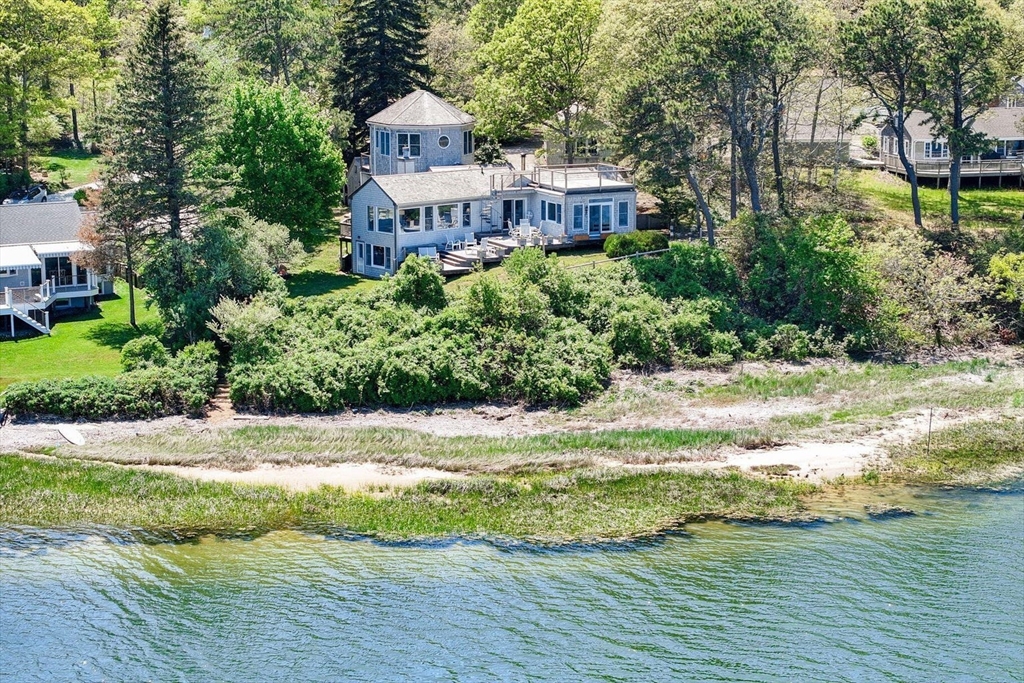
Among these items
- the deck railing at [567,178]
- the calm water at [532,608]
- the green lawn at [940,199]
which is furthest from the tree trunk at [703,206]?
the calm water at [532,608]

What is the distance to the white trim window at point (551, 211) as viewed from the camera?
51750mm

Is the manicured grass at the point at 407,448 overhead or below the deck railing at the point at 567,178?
below

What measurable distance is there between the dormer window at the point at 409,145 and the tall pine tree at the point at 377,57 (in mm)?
5556

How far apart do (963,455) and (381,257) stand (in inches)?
977

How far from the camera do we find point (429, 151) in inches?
2229

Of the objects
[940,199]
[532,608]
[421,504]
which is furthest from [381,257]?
[940,199]

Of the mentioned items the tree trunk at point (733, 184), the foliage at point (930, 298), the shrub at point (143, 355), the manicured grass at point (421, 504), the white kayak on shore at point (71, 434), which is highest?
the tree trunk at point (733, 184)

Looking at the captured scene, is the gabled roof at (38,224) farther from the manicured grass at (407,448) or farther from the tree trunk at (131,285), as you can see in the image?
the manicured grass at (407,448)

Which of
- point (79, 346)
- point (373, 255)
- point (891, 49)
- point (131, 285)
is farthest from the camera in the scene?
point (373, 255)

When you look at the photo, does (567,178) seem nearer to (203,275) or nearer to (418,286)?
(418,286)

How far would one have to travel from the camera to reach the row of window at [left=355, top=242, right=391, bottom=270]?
165 feet

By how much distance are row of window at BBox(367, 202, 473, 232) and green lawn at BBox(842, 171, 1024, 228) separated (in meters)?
18.1

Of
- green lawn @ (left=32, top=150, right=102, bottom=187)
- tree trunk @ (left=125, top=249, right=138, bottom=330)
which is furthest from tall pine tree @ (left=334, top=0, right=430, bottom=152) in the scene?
tree trunk @ (left=125, top=249, right=138, bottom=330)

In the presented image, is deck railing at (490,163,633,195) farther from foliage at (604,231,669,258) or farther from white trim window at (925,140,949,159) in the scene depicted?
white trim window at (925,140,949,159)
